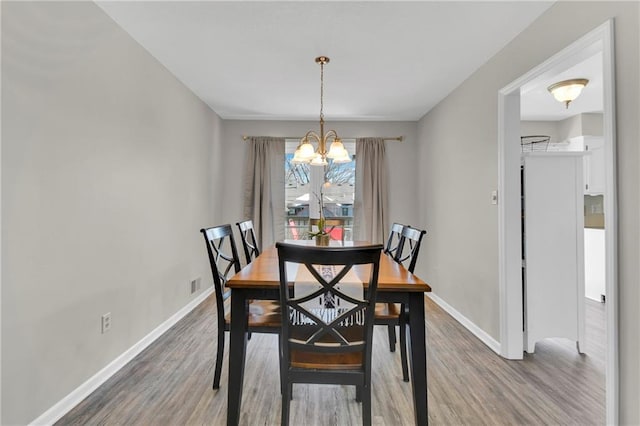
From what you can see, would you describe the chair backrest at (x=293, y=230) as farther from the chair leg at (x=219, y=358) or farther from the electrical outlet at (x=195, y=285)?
the chair leg at (x=219, y=358)

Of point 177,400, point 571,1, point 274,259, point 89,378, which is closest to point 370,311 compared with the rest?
point 274,259

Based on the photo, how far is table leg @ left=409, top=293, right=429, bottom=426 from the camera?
154cm

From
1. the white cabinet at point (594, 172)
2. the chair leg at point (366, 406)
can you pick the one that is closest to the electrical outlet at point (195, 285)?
the chair leg at point (366, 406)

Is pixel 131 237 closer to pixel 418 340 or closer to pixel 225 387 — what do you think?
pixel 225 387

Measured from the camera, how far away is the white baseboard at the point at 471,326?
2606mm

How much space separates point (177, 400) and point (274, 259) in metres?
1.02

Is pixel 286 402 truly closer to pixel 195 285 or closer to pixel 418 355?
pixel 418 355

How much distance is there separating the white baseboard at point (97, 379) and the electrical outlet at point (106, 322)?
25 centimetres

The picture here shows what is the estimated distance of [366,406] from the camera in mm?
1379

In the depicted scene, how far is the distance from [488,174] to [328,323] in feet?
6.80

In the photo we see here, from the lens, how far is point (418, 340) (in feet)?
5.07

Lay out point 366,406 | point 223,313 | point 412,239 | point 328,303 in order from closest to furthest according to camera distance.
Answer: point 366,406, point 328,303, point 223,313, point 412,239

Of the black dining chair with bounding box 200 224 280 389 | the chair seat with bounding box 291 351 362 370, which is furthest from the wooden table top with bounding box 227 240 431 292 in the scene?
the chair seat with bounding box 291 351 362 370

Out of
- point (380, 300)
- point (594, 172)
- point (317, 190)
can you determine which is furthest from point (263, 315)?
point (594, 172)
